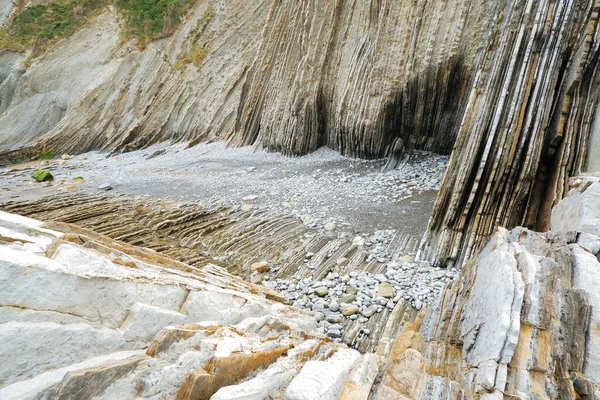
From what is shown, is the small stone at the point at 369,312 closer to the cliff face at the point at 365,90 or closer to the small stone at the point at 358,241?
the cliff face at the point at 365,90

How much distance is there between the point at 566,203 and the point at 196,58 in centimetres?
2107

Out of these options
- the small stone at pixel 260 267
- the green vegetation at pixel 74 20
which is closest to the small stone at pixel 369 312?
the small stone at pixel 260 267

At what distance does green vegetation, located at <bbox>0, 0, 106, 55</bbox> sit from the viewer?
25156 millimetres

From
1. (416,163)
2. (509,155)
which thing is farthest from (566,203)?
(416,163)

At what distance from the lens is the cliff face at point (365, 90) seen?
6898mm

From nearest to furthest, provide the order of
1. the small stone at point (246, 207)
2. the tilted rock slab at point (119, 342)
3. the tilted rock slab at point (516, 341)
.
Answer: the tilted rock slab at point (119, 342) < the tilted rock slab at point (516, 341) < the small stone at point (246, 207)

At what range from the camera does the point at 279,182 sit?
492 inches

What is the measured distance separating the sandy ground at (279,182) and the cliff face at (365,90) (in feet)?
3.11

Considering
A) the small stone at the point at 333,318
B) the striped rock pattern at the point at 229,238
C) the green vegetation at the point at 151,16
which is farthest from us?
the green vegetation at the point at 151,16

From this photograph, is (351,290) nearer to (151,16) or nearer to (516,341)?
(516,341)

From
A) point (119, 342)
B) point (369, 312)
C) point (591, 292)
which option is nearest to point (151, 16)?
point (369, 312)

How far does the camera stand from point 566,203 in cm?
506

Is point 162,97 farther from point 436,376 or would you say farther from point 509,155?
point 436,376

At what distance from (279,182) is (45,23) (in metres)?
26.0
